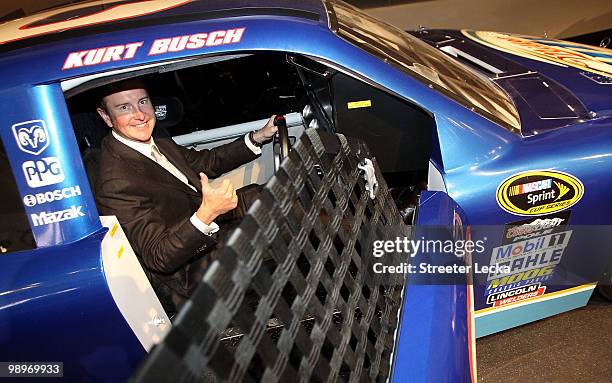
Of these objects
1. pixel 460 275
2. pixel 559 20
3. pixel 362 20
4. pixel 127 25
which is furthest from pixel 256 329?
pixel 559 20

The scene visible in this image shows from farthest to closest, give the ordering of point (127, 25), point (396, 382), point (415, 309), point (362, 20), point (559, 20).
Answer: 1. point (559, 20)
2. point (362, 20)
3. point (127, 25)
4. point (415, 309)
5. point (396, 382)

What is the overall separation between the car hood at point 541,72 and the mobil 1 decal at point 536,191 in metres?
0.19

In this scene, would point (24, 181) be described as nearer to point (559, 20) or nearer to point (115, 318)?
point (115, 318)

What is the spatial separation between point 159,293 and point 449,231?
1035mm

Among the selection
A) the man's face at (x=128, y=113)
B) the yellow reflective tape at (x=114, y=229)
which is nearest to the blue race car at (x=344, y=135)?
the yellow reflective tape at (x=114, y=229)

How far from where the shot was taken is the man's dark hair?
1.96 meters

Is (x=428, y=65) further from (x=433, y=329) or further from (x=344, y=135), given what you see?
(x=433, y=329)

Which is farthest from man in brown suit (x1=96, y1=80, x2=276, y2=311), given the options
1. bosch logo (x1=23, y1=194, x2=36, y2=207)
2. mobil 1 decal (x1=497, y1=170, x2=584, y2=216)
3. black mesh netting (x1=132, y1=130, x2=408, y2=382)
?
mobil 1 decal (x1=497, y1=170, x2=584, y2=216)

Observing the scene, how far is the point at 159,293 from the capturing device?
197cm

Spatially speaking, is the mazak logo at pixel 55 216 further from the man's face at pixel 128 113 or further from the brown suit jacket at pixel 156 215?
the man's face at pixel 128 113

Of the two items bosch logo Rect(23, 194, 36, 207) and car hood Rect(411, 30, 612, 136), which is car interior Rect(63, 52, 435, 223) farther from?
car hood Rect(411, 30, 612, 136)

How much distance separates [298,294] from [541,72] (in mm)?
1859

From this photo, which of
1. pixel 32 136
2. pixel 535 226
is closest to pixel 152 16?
pixel 32 136

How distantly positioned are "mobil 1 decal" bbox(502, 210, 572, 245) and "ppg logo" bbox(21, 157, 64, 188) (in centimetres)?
148
